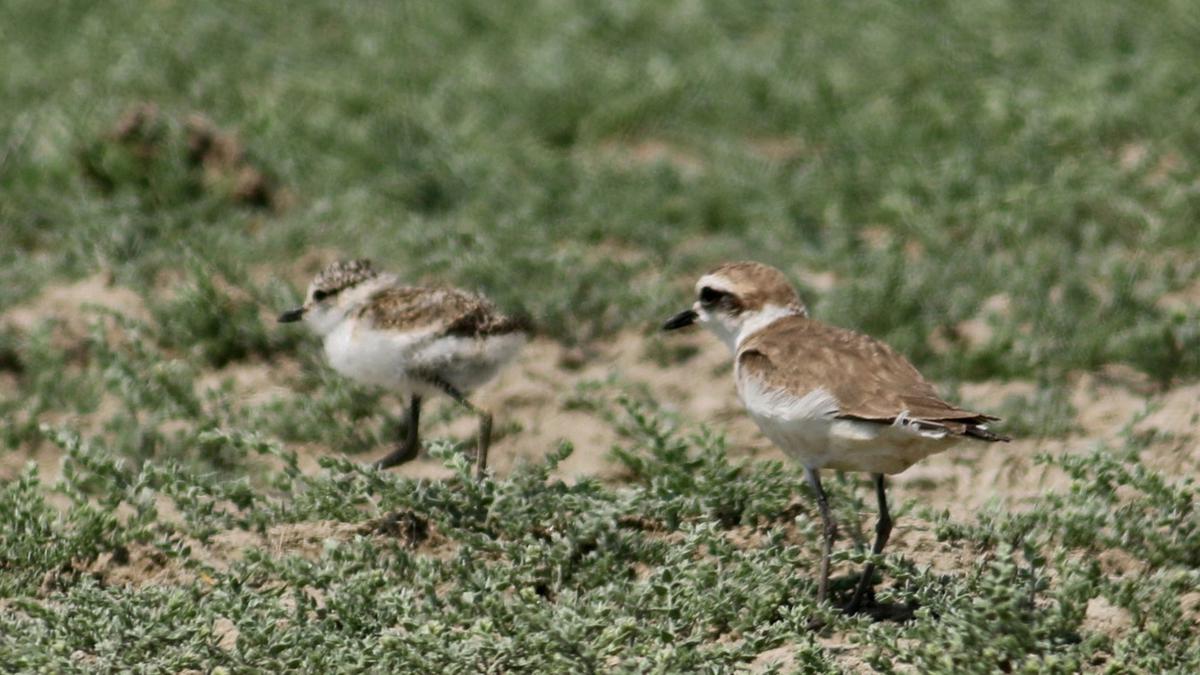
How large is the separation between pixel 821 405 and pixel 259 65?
7.05 meters

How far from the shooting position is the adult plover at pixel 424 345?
7.40 meters

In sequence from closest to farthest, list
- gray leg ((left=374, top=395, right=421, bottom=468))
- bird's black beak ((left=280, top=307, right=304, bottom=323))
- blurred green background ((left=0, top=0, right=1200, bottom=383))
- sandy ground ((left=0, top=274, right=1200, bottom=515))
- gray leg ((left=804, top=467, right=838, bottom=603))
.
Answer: gray leg ((left=804, top=467, right=838, bottom=603)) → gray leg ((left=374, top=395, right=421, bottom=468)) → sandy ground ((left=0, top=274, right=1200, bottom=515)) → bird's black beak ((left=280, top=307, right=304, bottom=323)) → blurred green background ((left=0, top=0, right=1200, bottom=383))

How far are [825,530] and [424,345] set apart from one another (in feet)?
6.24

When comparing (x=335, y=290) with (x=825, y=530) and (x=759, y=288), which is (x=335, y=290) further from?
(x=825, y=530)

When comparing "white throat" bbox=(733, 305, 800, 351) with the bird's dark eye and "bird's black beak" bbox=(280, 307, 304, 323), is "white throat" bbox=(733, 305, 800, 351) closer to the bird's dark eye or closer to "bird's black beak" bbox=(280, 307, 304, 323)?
the bird's dark eye

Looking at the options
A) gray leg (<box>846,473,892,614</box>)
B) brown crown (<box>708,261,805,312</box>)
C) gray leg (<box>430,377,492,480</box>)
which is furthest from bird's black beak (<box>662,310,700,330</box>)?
gray leg (<box>846,473,892,614</box>)

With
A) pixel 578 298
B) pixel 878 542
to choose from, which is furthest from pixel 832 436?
pixel 578 298

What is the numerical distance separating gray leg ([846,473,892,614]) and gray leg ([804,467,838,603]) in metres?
0.11

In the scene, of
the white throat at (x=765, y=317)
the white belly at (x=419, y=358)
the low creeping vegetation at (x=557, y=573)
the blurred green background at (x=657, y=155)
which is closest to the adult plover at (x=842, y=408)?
the white throat at (x=765, y=317)

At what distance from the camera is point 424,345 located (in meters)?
7.38

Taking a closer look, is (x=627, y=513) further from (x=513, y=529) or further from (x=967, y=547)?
(x=967, y=547)

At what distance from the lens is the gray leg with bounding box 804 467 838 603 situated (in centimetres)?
628

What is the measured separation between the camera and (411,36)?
12.6 m

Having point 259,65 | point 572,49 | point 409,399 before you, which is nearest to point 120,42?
point 259,65
